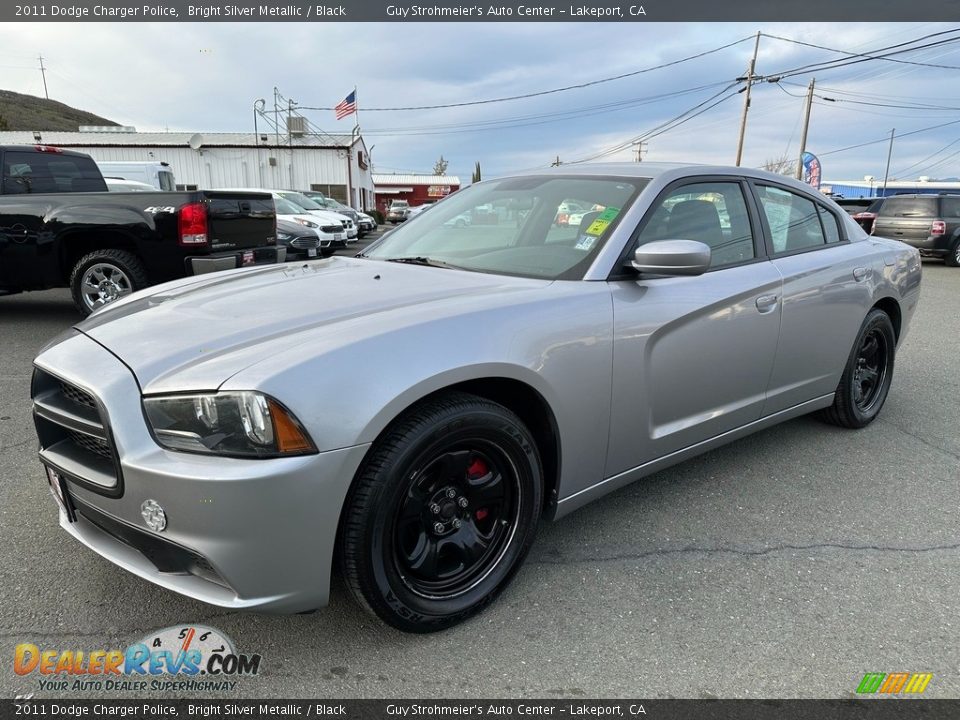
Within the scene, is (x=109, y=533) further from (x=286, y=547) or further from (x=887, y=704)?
(x=887, y=704)

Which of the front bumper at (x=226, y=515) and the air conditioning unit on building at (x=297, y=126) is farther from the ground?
the air conditioning unit on building at (x=297, y=126)

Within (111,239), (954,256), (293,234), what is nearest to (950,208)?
(954,256)

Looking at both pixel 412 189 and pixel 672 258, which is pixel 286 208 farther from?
pixel 412 189

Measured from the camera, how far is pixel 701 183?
10.0 ft

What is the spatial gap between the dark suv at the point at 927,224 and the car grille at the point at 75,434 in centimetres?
1668

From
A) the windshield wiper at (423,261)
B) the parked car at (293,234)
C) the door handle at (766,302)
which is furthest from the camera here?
the parked car at (293,234)

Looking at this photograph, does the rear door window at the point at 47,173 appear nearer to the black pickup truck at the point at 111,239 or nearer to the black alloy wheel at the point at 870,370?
the black pickup truck at the point at 111,239

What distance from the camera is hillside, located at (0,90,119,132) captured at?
108 metres

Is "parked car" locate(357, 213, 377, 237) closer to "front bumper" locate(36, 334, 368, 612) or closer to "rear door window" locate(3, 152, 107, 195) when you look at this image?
"rear door window" locate(3, 152, 107, 195)

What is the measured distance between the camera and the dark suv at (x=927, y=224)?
14539 mm

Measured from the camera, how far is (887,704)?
1886 mm

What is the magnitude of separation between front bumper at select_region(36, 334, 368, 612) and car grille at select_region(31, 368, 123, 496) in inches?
1.5

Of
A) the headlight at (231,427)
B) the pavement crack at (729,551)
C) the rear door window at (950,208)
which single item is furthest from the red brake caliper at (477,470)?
the rear door window at (950,208)

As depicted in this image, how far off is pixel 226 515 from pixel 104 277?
19.0 feet
